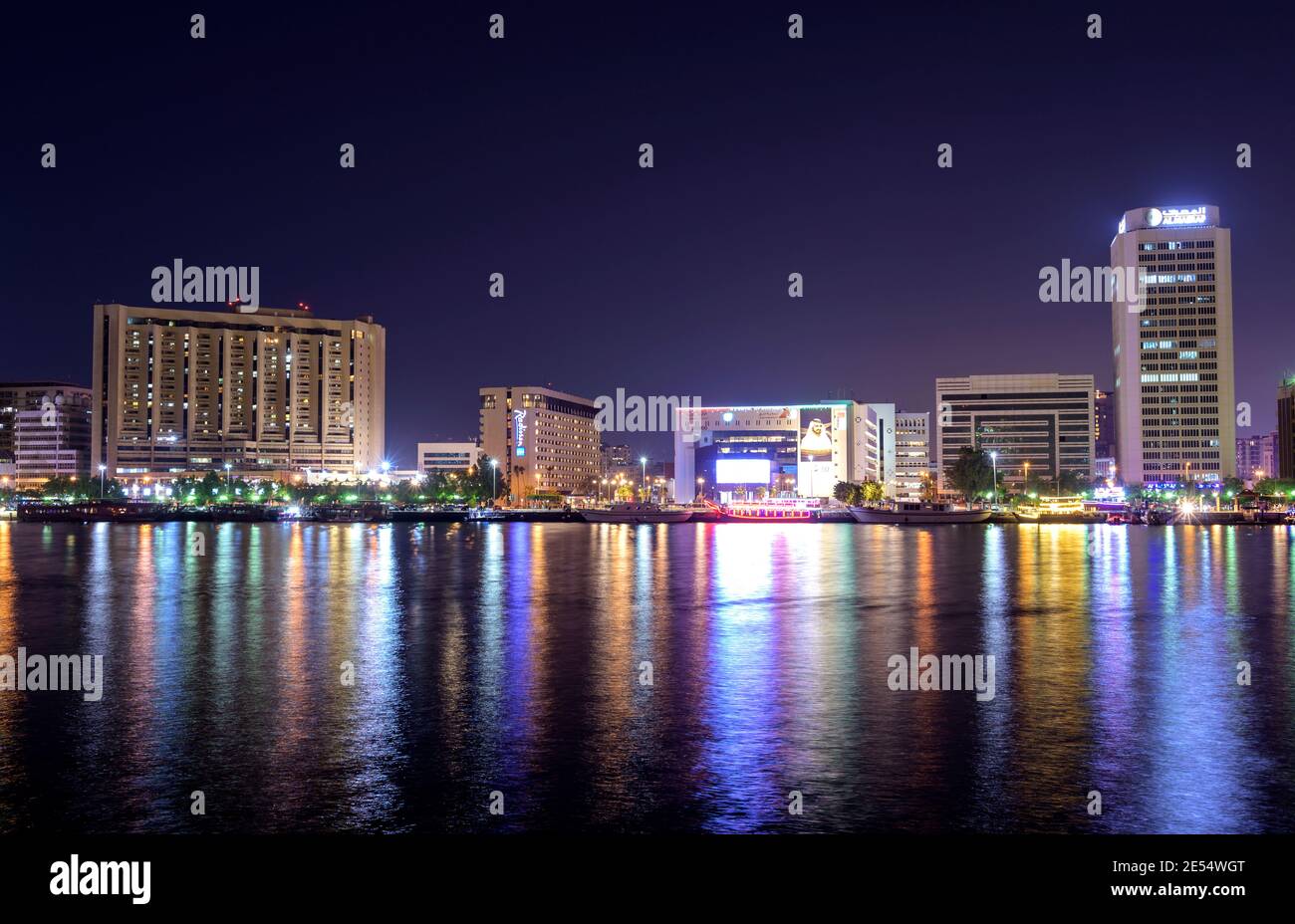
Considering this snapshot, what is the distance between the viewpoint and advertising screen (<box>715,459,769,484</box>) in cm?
17875

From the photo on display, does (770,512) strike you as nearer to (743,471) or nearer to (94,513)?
(743,471)

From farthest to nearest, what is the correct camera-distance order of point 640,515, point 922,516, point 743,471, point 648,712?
point 743,471 → point 640,515 → point 922,516 → point 648,712

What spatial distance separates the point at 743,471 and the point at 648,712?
6426 inches

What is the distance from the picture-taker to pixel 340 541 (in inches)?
3228

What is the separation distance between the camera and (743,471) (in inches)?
7067

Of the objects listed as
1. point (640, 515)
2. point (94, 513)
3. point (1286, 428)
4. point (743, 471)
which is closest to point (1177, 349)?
point (1286, 428)

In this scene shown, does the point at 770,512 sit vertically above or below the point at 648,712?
below

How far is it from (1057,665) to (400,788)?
1559 cm

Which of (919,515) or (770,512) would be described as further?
(770,512)
